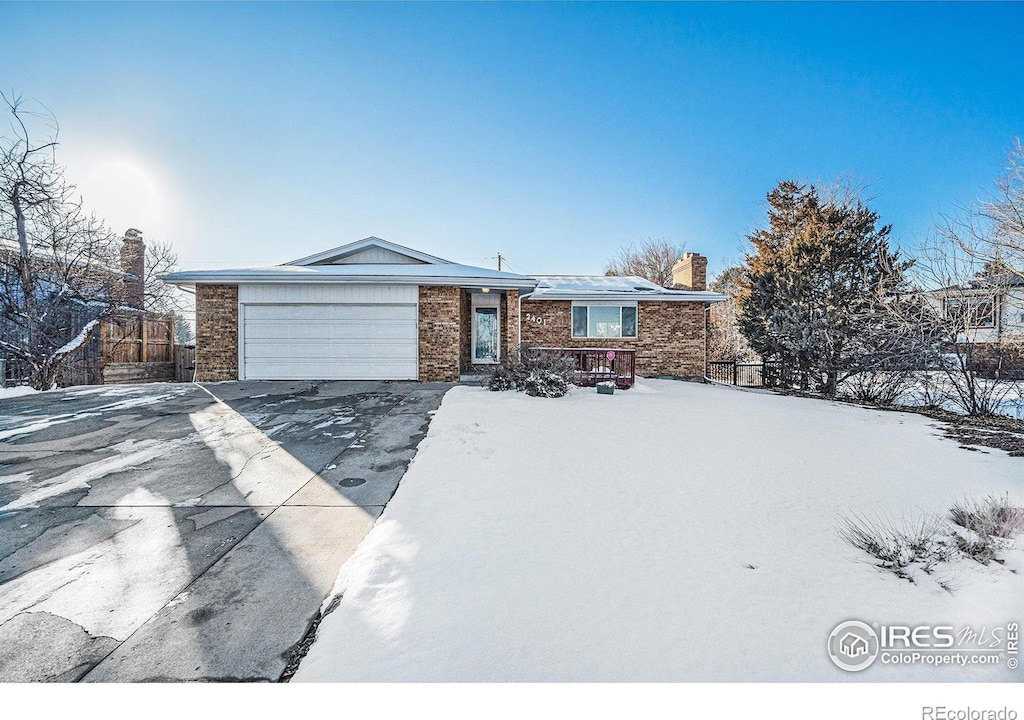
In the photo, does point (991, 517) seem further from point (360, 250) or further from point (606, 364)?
point (360, 250)

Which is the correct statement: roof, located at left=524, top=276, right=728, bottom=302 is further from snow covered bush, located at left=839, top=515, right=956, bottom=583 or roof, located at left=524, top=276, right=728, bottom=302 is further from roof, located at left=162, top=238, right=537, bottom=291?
snow covered bush, located at left=839, top=515, right=956, bottom=583

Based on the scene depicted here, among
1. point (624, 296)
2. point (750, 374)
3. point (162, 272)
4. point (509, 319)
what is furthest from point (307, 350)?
point (750, 374)

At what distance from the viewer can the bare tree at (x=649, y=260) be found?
1164 inches

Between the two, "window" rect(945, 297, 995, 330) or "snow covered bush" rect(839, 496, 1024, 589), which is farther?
"window" rect(945, 297, 995, 330)

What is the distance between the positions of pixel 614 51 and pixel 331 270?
25.4 ft

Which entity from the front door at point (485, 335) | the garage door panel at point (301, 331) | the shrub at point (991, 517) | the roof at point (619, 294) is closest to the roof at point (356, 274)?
the garage door panel at point (301, 331)

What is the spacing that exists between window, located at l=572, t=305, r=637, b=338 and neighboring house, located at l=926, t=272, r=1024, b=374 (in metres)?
7.41

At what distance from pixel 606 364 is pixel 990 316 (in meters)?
7.30

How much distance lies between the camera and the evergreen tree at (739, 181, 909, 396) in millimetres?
11148

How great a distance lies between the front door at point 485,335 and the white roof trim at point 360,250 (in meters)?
2.05

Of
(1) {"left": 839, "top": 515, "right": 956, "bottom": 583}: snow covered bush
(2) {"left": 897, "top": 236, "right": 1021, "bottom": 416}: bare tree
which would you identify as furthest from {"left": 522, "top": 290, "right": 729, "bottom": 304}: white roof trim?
(1) {"left": 839, "top": 515, "right": 956, "bottom": 583}: snow covered bush

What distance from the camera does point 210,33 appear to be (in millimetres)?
6336

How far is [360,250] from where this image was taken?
1171 cm
